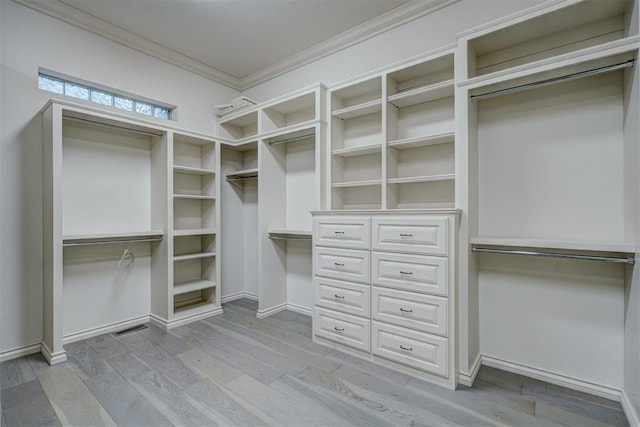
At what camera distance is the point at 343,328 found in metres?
2.49

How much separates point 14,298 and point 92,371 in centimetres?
95

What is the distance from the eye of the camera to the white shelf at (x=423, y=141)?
2223mm

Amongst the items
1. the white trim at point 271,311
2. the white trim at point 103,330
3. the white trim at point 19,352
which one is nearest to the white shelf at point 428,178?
the white trim at point 271,311

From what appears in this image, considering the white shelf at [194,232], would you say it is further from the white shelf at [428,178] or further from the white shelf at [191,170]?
the white shelf at [428,178]

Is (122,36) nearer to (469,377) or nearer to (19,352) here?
(19,352)

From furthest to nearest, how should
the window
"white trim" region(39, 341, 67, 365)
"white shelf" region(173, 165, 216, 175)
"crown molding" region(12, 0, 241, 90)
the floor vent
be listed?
1. "white shelf" region(173, 165, 216, 175)
2. the floor vent
3. the window
4. "crown molding" region(12, 0, 241, 90)
5. "white trim" region(39, 341, 67, 365)

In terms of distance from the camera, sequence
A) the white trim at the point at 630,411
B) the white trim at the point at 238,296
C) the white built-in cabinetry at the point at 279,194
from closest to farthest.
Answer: the white trim at the point at 630,411, the white built-in cabinetry at the point at 279,194, the white trim at the point at 238,296

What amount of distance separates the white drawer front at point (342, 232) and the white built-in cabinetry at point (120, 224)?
1.42 metres

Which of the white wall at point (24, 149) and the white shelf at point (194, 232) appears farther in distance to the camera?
the white shelf at point (194, 232)

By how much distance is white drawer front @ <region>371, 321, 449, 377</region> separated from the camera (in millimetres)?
2004

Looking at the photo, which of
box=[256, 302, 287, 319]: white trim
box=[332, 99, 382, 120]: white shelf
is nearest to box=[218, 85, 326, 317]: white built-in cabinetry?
box=[256, 302, 287, 319]: white trim

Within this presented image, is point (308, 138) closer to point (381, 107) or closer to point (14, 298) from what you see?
point (381, 107)

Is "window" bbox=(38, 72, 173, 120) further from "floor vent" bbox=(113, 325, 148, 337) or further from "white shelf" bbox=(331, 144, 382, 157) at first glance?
"floor vent" bbox=(113, 325, 148, 337)

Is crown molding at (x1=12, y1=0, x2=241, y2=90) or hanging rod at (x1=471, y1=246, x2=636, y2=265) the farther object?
crown molding at (x1=12, y1=0, x2=241, y2=90)
